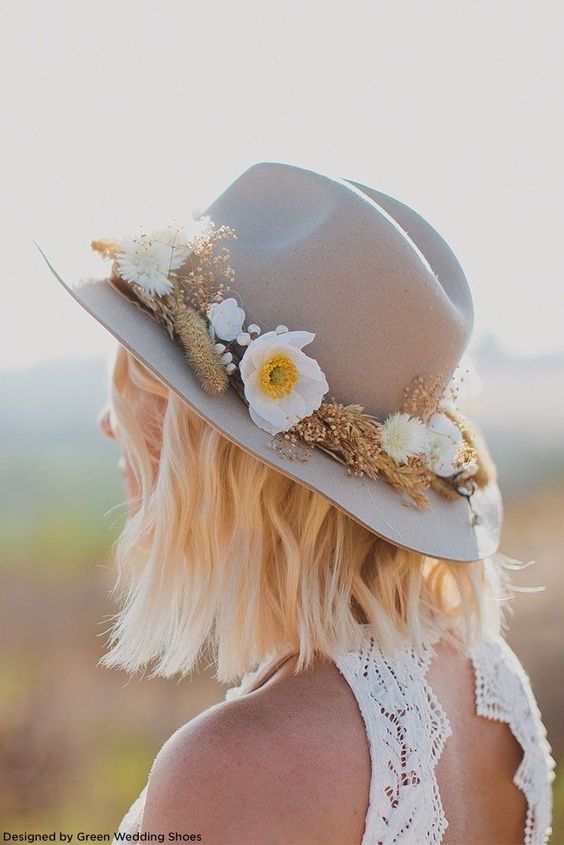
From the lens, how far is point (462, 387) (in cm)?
159

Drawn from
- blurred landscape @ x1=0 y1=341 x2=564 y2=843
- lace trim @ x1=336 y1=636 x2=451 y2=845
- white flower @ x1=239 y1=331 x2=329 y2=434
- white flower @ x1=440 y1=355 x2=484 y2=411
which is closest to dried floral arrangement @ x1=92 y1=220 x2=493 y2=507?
white flower @ x1=239 y1=331 x2=329 y2=434

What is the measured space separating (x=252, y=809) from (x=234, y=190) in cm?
106

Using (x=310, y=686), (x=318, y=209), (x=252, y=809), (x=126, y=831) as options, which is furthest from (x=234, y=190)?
(x=126, y=831)

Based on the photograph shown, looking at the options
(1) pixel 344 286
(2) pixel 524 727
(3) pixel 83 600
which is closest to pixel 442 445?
(1) pixel 344 286

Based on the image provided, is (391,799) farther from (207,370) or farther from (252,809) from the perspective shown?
(207,370)

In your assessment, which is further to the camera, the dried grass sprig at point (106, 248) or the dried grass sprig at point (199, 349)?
the dried grass sprig at point (106, 248)

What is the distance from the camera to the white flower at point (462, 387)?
155 cm

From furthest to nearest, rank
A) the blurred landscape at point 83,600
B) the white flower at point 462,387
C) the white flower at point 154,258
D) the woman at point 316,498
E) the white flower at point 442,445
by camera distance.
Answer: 1. the blurred landscape at point 83,600
2. the white flower at point 462,387
3. the white flower at point 442,445
4. the white flower at point 154,258
5. the woman at point 316,498

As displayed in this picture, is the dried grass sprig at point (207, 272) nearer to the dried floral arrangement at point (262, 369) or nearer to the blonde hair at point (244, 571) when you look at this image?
the dried floral arrangement at point (262, 369)

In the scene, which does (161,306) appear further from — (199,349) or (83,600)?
(83,600)

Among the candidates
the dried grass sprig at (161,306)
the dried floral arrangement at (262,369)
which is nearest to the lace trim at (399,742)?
the dried floral arrangement at (262,369)

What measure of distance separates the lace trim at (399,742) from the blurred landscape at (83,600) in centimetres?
225

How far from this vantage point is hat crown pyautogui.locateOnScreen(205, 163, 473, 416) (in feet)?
4.27

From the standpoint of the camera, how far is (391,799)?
1.17 meters
